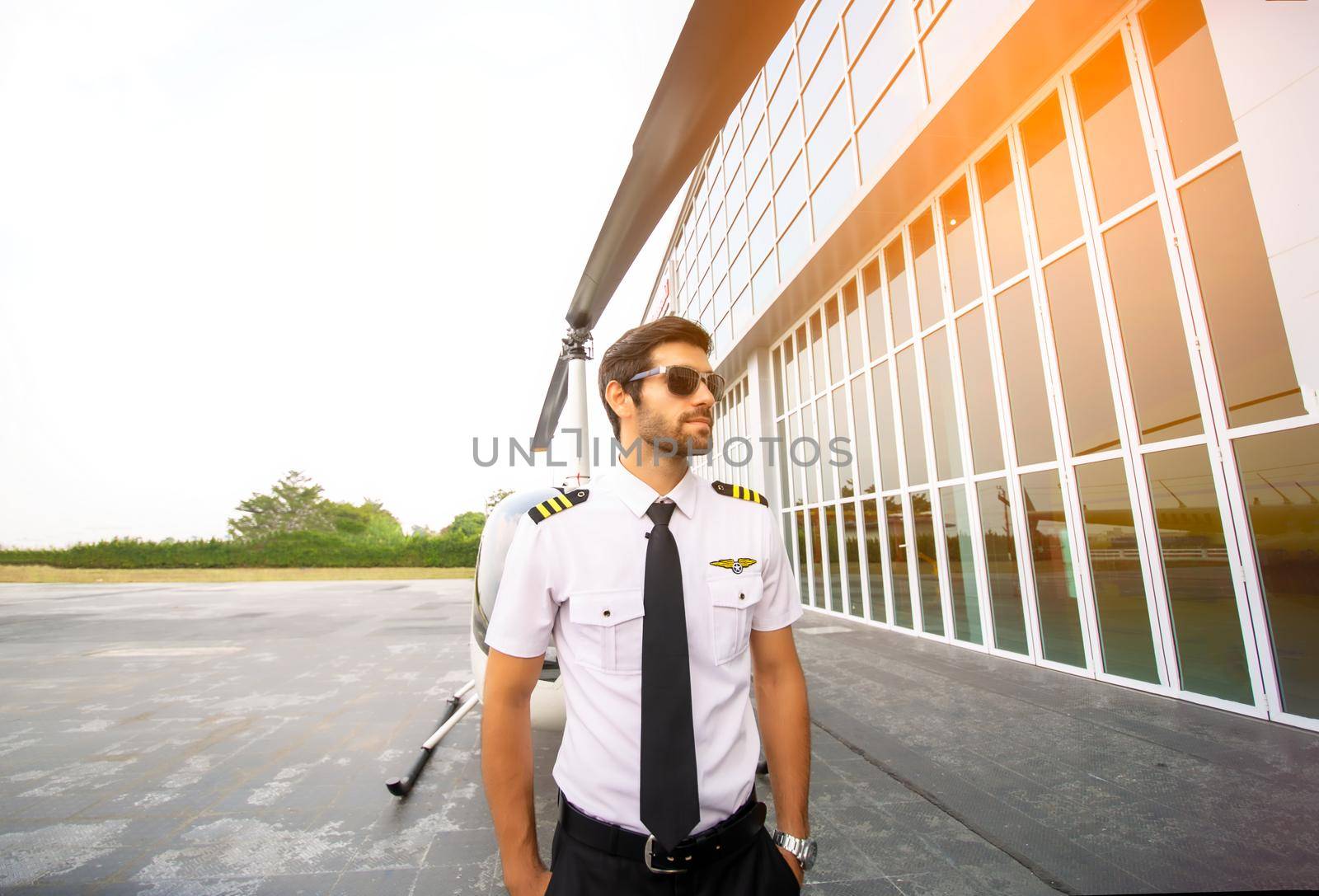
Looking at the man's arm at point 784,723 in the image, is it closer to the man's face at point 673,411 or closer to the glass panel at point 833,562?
the man's face at point 673,411

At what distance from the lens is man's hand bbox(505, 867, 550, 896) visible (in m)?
1.13

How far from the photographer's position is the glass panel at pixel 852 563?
355 inches

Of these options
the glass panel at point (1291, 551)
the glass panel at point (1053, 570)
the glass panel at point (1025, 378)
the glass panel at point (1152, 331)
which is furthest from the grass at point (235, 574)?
the glass panel at point (1291, 551)

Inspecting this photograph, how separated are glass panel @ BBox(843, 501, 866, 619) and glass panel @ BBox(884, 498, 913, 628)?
917mm

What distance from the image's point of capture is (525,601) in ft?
3.84

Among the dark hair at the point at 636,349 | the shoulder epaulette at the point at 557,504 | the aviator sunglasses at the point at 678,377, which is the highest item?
the dark hair at the point at 636,349

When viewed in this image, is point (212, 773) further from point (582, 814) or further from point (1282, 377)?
point (1282, 377)

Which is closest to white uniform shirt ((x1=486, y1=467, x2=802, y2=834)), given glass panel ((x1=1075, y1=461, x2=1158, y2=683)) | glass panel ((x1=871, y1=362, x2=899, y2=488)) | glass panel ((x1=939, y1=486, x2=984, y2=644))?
glass panel ((x1=1075, y1=461, x2=1158, y2=683))

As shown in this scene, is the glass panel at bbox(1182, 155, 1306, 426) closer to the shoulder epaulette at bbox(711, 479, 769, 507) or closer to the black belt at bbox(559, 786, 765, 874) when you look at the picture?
the shoulder epaulette at bbox(711, 479, 769, 507)

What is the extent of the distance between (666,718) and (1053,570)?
585cm

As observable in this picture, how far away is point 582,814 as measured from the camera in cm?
113

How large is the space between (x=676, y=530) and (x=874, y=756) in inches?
113

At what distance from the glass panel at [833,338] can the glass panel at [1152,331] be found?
4.56 metres

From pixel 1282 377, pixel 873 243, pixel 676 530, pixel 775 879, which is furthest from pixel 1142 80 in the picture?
pixel 775 879
